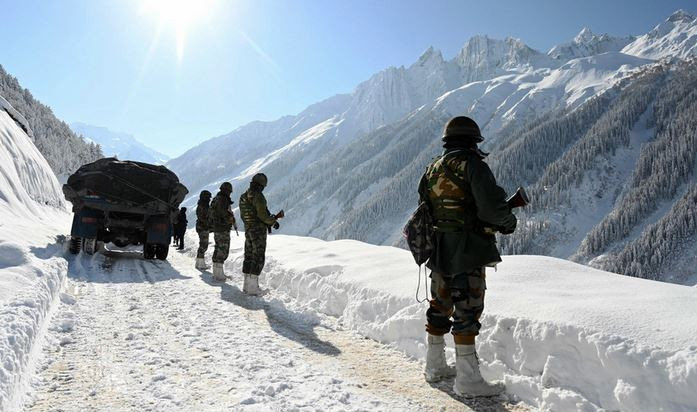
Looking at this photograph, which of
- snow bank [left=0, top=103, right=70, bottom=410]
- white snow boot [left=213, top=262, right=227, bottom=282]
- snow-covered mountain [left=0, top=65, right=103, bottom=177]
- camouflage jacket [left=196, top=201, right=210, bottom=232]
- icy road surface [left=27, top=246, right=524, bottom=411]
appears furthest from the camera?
snow-covered mountain [left=0, top=65, right=103, bottom=177]

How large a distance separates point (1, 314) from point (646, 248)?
10554 cm

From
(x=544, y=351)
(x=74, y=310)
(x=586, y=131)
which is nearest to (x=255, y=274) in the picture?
(x=74, y=310)

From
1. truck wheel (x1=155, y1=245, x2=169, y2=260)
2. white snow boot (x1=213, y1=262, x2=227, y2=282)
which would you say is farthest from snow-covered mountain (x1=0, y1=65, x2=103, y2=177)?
white snow boot (x1=213, y1=262, x2=227, y2=282)

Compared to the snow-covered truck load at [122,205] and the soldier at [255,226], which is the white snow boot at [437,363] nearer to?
the soldier at [255,226]

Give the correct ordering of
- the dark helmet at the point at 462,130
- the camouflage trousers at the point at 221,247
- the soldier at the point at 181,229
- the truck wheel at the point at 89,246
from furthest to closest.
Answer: the soldier at the point at 181,229 → the truck wheel at the point at 89,246 → the camouflage trousers at the point at 221,247 → the dark helmet at the point at 462,130

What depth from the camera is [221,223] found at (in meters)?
9.58

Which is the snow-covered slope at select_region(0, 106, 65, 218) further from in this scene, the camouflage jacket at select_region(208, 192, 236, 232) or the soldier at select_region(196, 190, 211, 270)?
the camouflage jacket at select_region(208, 192, 236, 232)

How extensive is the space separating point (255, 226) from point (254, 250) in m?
0.43

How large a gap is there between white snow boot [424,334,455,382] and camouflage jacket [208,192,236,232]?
677 centimetres

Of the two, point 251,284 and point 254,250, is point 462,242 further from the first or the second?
point 254,250

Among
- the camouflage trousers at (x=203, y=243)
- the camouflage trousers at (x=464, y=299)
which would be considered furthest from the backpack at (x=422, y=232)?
the camouflage trousers at (x=203, y=243)

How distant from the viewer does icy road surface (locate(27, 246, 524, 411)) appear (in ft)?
9.88

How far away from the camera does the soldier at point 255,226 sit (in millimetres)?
7473

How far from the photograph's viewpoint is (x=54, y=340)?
13.2ft
